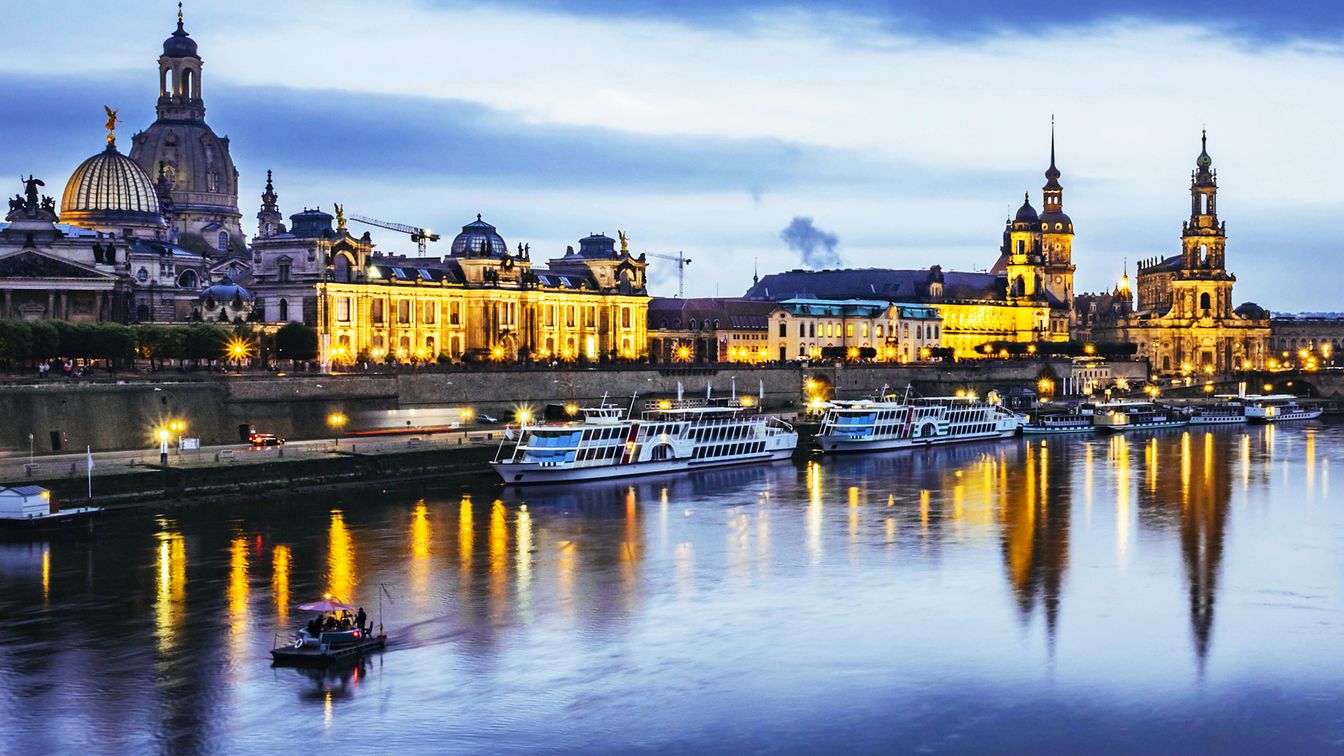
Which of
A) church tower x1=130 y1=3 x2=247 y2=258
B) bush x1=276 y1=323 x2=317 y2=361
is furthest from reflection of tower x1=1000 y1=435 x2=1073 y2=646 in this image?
church tower x1=130 y1=3 x2=247 y2=258

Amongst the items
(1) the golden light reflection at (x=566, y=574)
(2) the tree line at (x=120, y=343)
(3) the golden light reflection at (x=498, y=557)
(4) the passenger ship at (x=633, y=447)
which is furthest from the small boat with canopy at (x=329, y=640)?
(2) the tree line at (x=120, y=343)

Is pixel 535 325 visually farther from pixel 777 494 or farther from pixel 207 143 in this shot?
pixel 777 494

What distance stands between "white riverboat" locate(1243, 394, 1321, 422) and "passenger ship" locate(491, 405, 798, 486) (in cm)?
4056

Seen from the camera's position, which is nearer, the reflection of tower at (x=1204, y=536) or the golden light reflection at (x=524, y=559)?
the reflection of tower at (x=1204, y=536)

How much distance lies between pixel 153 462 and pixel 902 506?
23385 mm

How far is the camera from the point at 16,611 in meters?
34.2

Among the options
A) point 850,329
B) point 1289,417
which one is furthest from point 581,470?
point 850,329

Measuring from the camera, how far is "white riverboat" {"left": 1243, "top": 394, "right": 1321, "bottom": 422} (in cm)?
9881

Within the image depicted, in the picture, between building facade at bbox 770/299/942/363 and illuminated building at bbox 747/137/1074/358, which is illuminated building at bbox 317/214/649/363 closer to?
building facade at bbox 770/299/942/363

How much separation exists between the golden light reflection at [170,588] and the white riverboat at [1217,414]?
6903cm

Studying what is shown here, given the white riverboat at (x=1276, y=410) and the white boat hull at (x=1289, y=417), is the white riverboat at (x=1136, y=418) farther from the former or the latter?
the white riverboat at (x=1276, y=410)

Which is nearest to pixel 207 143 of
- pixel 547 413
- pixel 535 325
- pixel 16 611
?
pixel 535 325

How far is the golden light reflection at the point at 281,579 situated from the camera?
3413cm

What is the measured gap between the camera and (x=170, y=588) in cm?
3644
